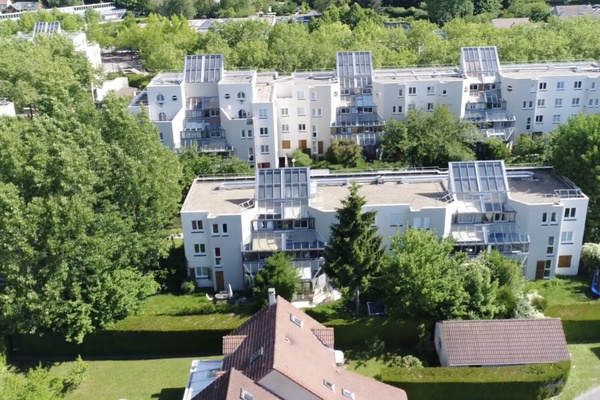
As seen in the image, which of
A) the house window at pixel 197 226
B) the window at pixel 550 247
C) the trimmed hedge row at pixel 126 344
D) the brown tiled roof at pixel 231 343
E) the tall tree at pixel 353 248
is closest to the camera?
the brown tiled roof at pixel 231 343

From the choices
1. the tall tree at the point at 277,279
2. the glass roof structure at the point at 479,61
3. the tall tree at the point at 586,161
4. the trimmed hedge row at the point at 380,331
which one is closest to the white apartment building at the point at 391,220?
the tall tree at the point at 586,161

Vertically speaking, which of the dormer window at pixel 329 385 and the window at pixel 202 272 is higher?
the dormer window at pixel 329 385

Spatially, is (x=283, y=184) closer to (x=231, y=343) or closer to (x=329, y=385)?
(x=231, y=343)

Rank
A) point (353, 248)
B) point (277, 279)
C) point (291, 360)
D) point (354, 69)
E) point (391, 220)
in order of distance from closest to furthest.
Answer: point (291, 360) < point (353, 248) < point (277, 279) < point (391, 220) < point (354, 69)

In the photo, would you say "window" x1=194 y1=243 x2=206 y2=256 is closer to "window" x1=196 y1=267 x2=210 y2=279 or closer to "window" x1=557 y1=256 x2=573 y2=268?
"window" x1=196 y1=267 x2=210 y2=279

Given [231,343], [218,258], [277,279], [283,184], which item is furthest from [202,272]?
[231,343]

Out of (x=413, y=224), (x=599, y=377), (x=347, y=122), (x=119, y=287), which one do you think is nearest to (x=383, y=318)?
(x=413, y=224)

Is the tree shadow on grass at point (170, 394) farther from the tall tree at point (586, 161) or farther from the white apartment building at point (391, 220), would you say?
the tall tree at point (586, 161)

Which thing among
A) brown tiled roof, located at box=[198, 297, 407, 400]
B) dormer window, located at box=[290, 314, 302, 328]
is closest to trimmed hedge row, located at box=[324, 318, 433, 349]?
brown tiled roof, located at box=[198, 297, 407, 400]
